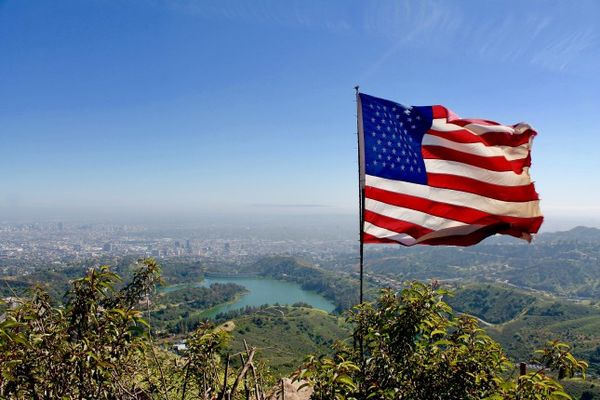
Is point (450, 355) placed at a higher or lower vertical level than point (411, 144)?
lower

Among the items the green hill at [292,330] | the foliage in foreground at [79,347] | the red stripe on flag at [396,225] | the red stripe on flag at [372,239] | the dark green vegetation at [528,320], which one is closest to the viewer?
the foliage in foreground at [79,347]

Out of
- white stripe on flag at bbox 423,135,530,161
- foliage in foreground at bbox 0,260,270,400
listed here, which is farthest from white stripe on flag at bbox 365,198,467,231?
foliage in foreground at bbox 0,260,270,400

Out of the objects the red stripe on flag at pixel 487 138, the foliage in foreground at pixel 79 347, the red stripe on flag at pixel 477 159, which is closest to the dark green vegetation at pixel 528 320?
the red stripe on flag at pixel 477 159

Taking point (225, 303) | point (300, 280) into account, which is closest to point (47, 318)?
point (225, 303)

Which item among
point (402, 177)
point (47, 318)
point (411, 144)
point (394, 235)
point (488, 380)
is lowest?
point (488, 380)

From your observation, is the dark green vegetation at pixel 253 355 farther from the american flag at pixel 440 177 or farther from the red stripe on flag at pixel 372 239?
the american flag at pixel 440 177

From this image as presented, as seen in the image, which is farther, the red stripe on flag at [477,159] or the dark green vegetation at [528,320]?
the dark green vegetation at [528,320]

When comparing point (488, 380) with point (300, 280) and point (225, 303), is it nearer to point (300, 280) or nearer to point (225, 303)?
point (225, 303)
